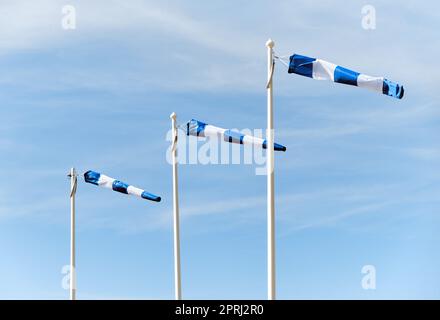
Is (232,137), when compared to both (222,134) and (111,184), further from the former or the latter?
(111,184)

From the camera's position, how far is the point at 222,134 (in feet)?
183

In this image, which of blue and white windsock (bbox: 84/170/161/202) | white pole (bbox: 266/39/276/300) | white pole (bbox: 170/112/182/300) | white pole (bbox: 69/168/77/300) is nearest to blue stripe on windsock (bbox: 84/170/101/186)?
blue and white windsock (bbox: 84/170/161/202)

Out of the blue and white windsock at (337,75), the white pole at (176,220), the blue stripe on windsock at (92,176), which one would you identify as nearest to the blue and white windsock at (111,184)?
the blue stripe on windsock at (92,176)

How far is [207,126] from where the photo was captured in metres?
57.2

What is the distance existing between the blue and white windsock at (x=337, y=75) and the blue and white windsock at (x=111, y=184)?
28.2 metres

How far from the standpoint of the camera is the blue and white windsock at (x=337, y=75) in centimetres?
4203

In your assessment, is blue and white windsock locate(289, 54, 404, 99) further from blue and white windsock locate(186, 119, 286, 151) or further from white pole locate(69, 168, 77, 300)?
white pole locate(69, 168, 77, 300)

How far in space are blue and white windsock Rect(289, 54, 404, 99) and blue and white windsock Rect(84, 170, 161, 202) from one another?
2818 cm

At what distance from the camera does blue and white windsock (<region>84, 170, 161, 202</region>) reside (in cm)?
6974

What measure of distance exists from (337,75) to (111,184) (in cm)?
3307

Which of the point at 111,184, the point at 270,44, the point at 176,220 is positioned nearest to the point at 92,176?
the point at 111,184
